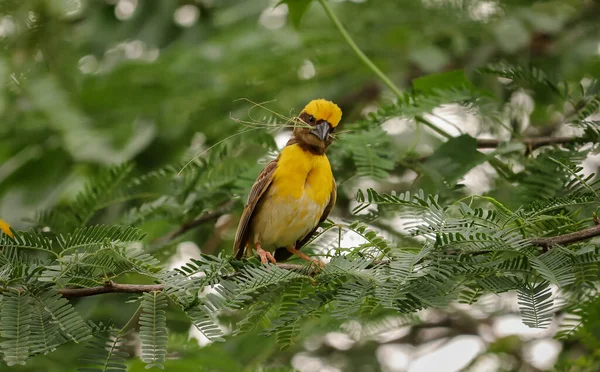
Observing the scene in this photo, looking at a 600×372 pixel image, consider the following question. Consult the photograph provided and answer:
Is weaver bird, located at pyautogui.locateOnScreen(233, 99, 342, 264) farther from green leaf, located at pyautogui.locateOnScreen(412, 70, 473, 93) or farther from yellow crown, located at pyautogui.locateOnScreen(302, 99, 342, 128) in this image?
green leaf, located at pyautogui.locateOnScreen(412, 70, 473, 93)

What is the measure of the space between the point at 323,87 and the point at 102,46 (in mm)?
1780

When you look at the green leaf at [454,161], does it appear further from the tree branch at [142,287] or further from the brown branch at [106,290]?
the brown branch at [106,290]

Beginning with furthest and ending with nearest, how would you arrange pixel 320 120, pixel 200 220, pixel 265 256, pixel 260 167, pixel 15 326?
pixel 200 220 → pixel 260 167 → pixel 320 120 → pixel 265 256 → pixel 15 326

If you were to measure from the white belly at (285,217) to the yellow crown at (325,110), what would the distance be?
0.43 metres

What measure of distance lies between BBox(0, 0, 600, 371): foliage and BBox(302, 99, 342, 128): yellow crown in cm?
18

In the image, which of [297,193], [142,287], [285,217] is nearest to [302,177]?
[297,193]

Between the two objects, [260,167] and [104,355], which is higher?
[104,355]

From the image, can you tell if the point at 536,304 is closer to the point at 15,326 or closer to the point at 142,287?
the point at 142,287

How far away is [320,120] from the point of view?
381cm

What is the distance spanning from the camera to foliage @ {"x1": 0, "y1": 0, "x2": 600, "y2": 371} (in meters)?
2.47

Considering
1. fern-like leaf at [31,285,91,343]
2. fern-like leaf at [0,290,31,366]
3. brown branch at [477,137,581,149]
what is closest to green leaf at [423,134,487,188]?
brown branch at [477,137,581,149]

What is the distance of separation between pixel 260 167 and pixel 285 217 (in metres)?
0.44

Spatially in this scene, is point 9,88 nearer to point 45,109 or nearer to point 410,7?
point 45,109

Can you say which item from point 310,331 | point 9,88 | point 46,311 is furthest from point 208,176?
point 46,311
